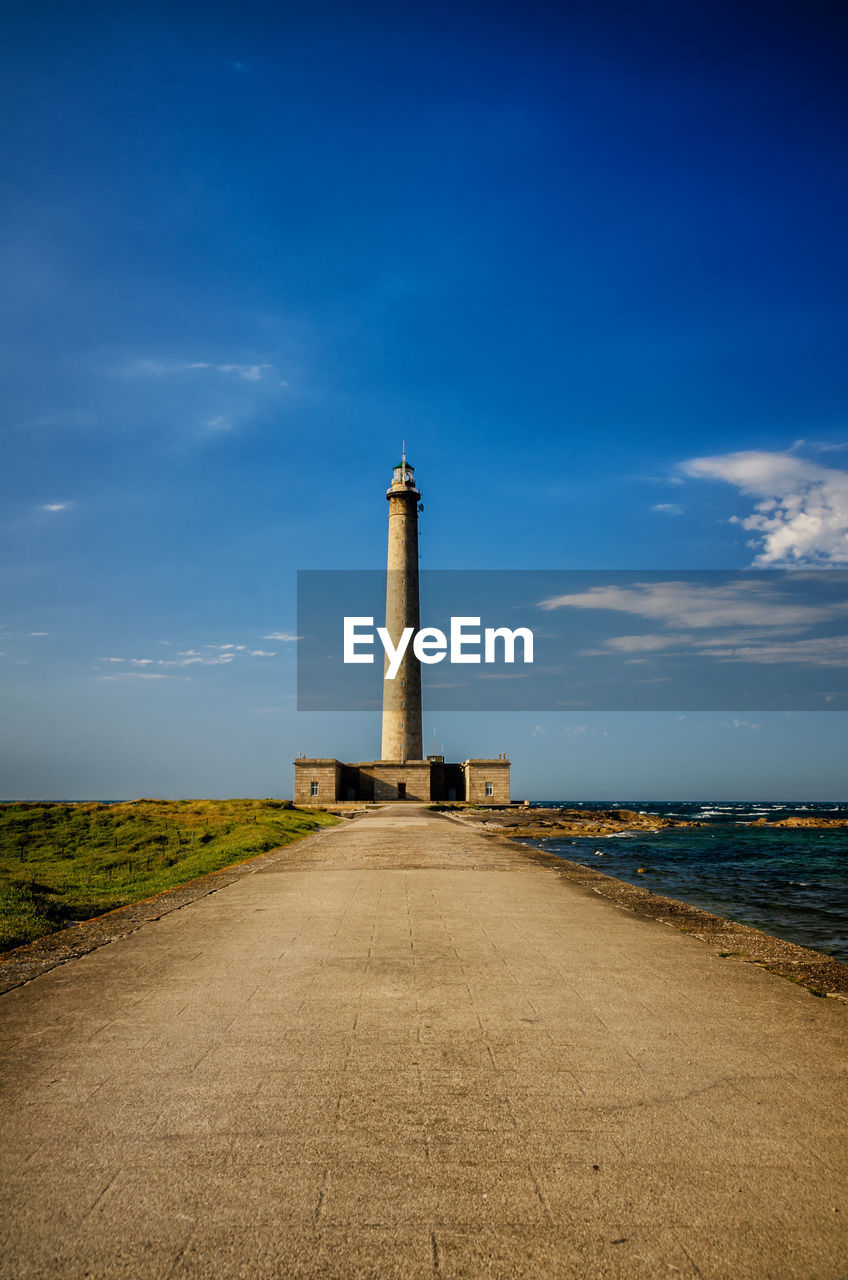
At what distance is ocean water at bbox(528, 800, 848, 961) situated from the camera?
15641 millimetres

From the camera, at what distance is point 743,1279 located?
2738 mm

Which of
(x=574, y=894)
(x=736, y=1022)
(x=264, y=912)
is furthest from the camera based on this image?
(x=574, y=894)

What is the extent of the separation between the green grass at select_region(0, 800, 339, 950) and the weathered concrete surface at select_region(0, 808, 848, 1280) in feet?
11.5

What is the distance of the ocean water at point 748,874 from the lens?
15.6m

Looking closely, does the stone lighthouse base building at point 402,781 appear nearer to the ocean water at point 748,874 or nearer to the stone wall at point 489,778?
the stone wall at point 489,778

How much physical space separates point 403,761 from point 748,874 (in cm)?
3367

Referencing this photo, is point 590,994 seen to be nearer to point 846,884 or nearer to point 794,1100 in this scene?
point 794,1100

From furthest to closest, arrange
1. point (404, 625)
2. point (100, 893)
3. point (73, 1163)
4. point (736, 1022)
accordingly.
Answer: point (404, 625) → point (100, 893) → point (736, 1022) → point (73, 1163)

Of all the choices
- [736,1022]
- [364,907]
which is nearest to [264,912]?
[364,907]

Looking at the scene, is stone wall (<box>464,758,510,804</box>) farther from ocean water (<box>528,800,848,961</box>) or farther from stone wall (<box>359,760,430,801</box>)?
ocean water (<box>528,800,848,961</box>)

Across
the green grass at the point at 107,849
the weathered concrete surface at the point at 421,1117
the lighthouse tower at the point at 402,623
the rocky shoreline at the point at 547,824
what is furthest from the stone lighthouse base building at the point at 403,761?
the weathered concrete surface at the point at 421,1117

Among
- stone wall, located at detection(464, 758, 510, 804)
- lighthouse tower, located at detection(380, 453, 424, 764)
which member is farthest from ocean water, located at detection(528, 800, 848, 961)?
lighthouse tower, located at detection(380, 453, 424, 764)

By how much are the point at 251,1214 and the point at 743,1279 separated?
183cm

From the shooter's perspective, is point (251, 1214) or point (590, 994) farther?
point (590, 994)
